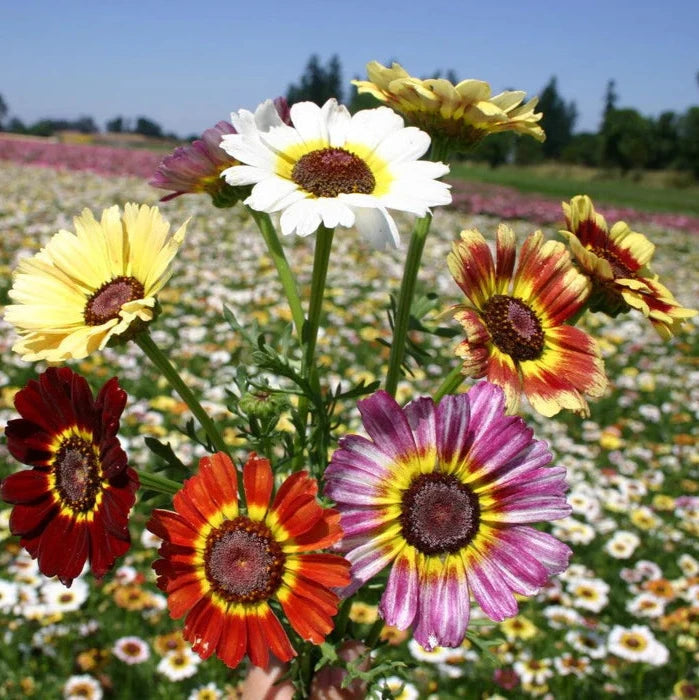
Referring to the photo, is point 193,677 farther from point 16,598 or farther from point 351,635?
point 351,635

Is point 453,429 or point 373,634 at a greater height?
point 453,429

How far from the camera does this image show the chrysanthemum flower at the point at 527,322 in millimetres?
599

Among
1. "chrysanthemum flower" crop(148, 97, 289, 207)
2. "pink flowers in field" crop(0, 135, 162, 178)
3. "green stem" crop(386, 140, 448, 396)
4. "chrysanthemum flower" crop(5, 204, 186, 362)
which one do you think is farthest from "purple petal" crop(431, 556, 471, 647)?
"pink flowers in field" crop(0, 135, 162, 178)

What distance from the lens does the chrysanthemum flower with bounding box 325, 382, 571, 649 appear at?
1.93 feet

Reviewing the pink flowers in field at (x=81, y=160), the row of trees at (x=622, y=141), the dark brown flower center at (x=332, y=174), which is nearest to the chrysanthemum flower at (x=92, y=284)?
the dark brown flower center at (x=332, y=174)

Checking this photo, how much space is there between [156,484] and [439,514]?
0.27m

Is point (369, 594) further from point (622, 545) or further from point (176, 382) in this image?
point (622, 545)

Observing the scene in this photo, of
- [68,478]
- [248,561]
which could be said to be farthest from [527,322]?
[68,478]

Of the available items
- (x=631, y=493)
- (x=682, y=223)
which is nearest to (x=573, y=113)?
(x=682, y=223)

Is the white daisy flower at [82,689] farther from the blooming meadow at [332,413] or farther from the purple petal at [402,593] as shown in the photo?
the purple petal at [402,593]

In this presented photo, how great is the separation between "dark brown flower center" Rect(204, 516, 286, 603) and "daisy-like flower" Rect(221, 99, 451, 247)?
27 centimetres

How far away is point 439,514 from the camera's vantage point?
2.02 feet

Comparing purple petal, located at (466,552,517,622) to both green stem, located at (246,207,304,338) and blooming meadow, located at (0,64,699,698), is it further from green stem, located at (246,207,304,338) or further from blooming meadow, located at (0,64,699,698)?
green stem, located at (246,207,304,338)

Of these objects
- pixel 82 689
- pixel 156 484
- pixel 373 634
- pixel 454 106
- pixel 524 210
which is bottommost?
pixel 82 689
